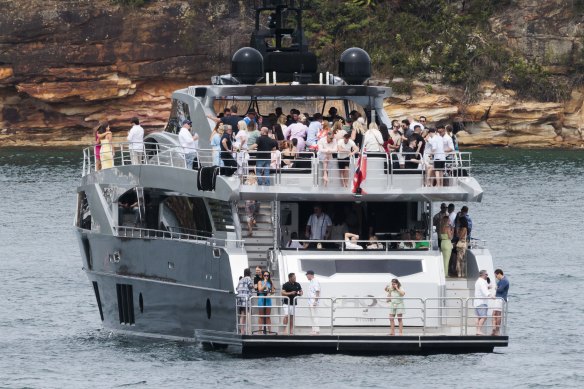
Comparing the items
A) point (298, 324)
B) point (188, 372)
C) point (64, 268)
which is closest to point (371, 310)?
point (298, 324)

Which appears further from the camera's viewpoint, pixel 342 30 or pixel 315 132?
pixel 342 30

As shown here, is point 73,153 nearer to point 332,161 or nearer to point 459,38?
point 459,38

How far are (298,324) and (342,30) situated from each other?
2740 inches

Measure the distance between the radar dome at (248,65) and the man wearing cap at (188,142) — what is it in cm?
255

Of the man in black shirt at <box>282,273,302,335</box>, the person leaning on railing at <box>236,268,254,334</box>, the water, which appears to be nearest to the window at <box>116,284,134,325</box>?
the water

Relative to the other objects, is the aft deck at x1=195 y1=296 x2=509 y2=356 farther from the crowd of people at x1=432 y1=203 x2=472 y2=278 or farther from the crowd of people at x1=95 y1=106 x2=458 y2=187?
the crowd of people at x1=95 y1=106 x2=458 y2=187

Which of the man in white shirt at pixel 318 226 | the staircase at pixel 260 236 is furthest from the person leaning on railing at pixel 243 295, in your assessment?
the man in white shirt at pixel 318 226

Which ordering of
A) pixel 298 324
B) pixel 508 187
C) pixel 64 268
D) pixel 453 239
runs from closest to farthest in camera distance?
pixel 298 324 < pixel 453 239 < pixel 64 268 < pixel 508 187

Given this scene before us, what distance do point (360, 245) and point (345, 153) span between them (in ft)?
6.56

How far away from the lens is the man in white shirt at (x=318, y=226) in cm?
3547

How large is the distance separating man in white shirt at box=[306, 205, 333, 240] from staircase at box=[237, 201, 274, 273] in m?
0.80

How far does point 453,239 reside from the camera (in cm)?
3644

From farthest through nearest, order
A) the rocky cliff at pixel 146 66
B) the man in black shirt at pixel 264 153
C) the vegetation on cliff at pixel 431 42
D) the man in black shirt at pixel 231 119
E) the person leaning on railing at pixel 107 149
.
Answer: the vegetation on cliff at pixel 431 42 → the rocky cliff at pixel 146 66 → the person leaning on railing at pixel 107 149 → the man in black shirt at pixel 231 119 → the man in black shirt at pixel 264 153

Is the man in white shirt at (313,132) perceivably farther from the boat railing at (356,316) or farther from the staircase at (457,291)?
the boat railing at (356,316)
